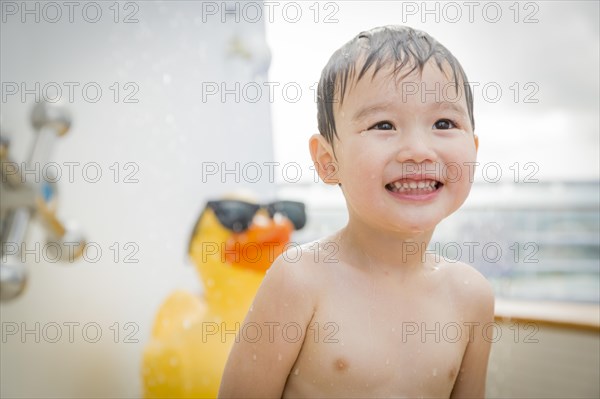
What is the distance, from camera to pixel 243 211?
1217 millimetres

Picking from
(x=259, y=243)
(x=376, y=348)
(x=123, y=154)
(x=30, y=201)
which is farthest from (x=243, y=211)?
(x=376, y=348)

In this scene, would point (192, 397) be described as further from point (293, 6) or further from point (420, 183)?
point (293, 6)

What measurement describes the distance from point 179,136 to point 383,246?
0.83 meters

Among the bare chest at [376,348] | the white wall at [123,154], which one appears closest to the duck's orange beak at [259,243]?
the white wall at [123,154]

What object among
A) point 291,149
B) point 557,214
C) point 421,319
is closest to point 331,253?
point 421,319

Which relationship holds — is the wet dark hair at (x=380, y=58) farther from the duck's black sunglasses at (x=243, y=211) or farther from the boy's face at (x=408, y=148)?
the duck's black sunglasses at (x=243, y=211)

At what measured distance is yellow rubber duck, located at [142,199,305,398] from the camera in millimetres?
1182

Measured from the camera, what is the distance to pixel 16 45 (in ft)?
3.42

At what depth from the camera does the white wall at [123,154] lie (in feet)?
3.46

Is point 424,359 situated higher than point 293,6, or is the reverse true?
point 293,6

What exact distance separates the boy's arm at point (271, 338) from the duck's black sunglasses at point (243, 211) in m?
0.47

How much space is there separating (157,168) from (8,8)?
20.1 inches

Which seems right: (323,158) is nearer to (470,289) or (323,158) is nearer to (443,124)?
(443,124)

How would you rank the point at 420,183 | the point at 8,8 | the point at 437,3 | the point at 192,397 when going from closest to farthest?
the point at 420,183, the point at 8,8, the point at 192,397, the point at 437,3
